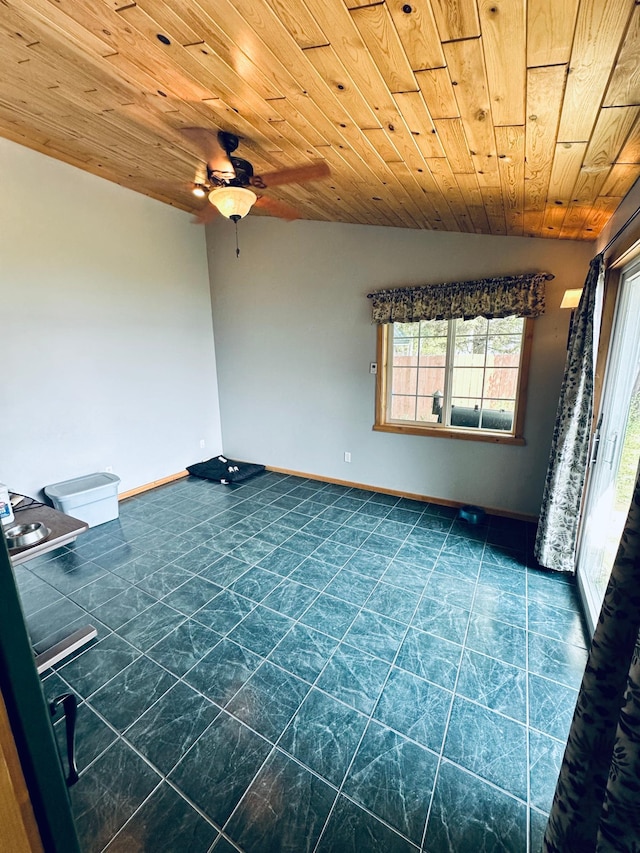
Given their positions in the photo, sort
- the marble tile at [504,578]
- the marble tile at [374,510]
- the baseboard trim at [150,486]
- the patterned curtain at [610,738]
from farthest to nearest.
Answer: the baseboard trim at [150,486] → the marble tile at [374,510] → the marble tile at [504,578] → the patterned curtain at [610,738]

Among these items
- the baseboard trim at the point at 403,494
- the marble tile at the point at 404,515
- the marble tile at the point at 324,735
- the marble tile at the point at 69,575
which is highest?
the baseboard trim at the point at 403,494

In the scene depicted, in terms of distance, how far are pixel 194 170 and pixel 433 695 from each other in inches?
161

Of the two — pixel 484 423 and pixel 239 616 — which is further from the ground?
pixel 484 423

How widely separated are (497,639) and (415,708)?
27.6 inches

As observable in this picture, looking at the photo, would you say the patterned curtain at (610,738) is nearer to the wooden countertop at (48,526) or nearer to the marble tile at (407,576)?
the marble tile at (407,576)

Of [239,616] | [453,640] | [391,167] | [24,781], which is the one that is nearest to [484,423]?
[453,640]

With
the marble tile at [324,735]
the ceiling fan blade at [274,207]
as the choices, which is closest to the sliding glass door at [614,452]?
the marble tile at [324,735]

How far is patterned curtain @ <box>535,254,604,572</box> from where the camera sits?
90.2 inches

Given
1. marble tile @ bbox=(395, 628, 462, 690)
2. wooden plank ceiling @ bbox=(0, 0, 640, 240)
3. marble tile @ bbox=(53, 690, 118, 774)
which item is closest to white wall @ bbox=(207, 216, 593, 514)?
wooden plank ceiling @ bbox=(0, 0, 640, 240)

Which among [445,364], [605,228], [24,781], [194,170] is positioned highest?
[194,170]

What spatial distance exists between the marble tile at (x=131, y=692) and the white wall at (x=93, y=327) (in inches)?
90.9

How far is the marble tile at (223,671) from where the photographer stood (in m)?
1.82

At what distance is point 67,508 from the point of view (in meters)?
3.27

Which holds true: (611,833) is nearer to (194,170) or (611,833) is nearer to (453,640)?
(453,640)
